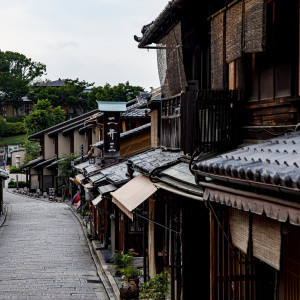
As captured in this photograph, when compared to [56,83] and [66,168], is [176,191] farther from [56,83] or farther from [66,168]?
[56,83]

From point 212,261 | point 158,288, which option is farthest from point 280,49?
point 158,288

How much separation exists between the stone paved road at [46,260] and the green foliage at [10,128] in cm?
5849

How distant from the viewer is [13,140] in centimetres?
9394

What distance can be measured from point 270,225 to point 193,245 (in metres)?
5.66

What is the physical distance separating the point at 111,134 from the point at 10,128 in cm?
7365

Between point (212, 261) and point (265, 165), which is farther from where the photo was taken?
point (212, 261)

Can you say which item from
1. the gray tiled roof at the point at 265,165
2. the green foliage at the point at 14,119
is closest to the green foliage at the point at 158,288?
the gray tiled roof at the point at 265,165

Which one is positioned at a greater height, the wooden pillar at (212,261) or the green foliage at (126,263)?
the wooden pillar at (212,261)

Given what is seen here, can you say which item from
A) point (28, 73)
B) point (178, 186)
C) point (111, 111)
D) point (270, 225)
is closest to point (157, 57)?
point (178, 186)

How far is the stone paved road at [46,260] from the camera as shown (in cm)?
1606

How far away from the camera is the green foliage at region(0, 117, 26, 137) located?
94500 millimetres

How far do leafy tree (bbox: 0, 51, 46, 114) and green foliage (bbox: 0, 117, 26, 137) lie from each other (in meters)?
6.24

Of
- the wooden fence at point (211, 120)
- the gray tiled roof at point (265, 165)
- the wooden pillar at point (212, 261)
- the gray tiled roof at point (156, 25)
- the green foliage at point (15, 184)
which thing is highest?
the gray tiled roof at point (156, 25)

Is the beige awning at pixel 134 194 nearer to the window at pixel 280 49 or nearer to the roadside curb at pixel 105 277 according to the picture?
the roadside curb at pixel 105 277
